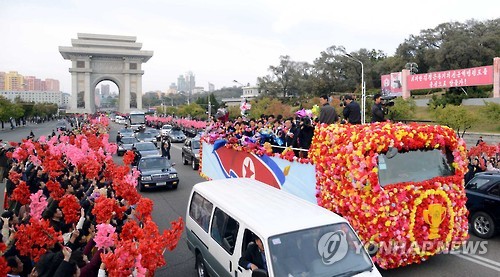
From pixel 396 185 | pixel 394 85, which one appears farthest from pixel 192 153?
pixel 394 85

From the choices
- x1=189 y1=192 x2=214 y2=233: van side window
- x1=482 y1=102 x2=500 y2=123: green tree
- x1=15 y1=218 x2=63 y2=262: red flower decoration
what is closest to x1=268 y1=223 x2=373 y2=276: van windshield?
x1=189 y1=192 x2=214 y2=233: van side window

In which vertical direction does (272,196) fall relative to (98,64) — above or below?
below

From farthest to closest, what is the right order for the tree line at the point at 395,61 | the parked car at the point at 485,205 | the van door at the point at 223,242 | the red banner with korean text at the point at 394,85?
the tree line at the point at 395,61, the red banner with korean text at the point at 394,85, the parked car at the point at 485,205, the van door at the point at 223,242

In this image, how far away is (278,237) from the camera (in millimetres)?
4773

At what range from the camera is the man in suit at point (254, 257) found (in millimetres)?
4797

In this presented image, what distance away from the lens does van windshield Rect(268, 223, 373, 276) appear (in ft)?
15.2

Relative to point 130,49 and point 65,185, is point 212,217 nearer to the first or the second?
point 65,185

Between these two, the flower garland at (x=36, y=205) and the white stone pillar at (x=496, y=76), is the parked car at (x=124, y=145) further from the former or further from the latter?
the white stone pillar at (x=496, y=76)

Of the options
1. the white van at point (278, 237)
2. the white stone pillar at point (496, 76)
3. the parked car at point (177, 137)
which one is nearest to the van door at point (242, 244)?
the white van at point (278, 237)

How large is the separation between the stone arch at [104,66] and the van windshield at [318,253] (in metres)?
98.9

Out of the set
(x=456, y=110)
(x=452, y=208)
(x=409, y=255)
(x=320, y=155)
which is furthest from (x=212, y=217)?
(x=456, y=110)

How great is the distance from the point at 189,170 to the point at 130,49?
3516 inches

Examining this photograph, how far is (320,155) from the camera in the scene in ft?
24.5

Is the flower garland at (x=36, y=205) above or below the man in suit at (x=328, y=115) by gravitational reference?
below
